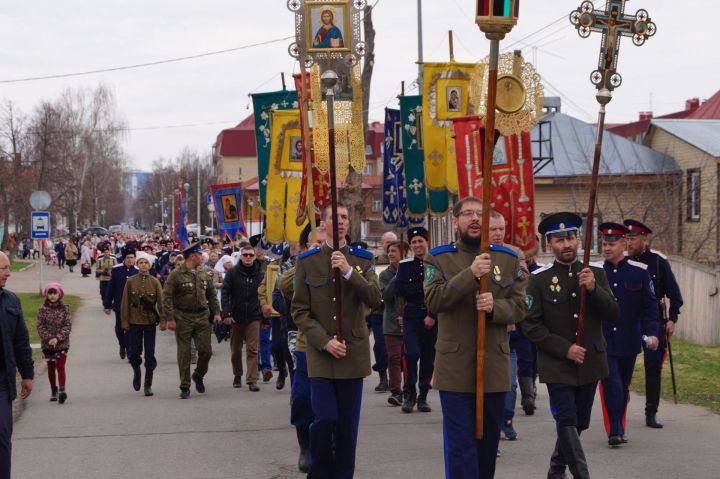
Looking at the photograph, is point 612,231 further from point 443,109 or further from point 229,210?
point 229,210

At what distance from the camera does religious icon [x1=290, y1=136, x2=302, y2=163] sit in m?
15.4

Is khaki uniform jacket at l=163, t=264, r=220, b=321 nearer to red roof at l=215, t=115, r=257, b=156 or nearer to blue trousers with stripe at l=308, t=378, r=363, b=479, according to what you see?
blue trousers with stripe at l=308, t=378, r=363, b=479

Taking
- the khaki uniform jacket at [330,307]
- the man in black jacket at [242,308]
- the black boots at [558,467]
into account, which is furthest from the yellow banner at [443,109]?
the black boots at [558,467]

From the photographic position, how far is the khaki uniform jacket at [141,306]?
14141mm

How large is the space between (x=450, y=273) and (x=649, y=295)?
3.65 metres

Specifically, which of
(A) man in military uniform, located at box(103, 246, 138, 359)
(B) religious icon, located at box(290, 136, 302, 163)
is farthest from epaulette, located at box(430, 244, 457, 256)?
(A) man in military uniform, located at box(103, 246, 138, 359)

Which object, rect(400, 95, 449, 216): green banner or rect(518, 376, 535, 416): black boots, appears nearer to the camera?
rect(518, 376, 535, 416): black boots

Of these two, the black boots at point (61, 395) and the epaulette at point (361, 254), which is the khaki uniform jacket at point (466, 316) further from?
the black boots at point (61, 395)

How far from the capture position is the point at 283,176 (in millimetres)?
15477

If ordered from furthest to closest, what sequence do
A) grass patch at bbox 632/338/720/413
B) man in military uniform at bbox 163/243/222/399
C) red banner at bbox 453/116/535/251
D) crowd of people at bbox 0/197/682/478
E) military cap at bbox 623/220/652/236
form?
man in military uniform at bbox 163/243/222/399, grass patch at bbox 632/338/720/413, red banner at bbox 453/116/535/251, military cap at bbox 623/220/652/236, crowd of people at bbox 0/197/682/478

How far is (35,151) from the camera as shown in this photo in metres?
59.8

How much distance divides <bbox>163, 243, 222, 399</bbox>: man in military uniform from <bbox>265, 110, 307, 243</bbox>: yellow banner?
5.45 ft

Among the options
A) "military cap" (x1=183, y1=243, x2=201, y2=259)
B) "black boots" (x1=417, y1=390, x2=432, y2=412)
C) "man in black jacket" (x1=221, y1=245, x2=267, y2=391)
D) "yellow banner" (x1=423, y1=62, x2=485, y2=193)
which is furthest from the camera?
"yellow banner" (x1=423, y1=62, x2=485, y2=193)

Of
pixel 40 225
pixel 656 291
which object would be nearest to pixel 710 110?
pixel 40 225
